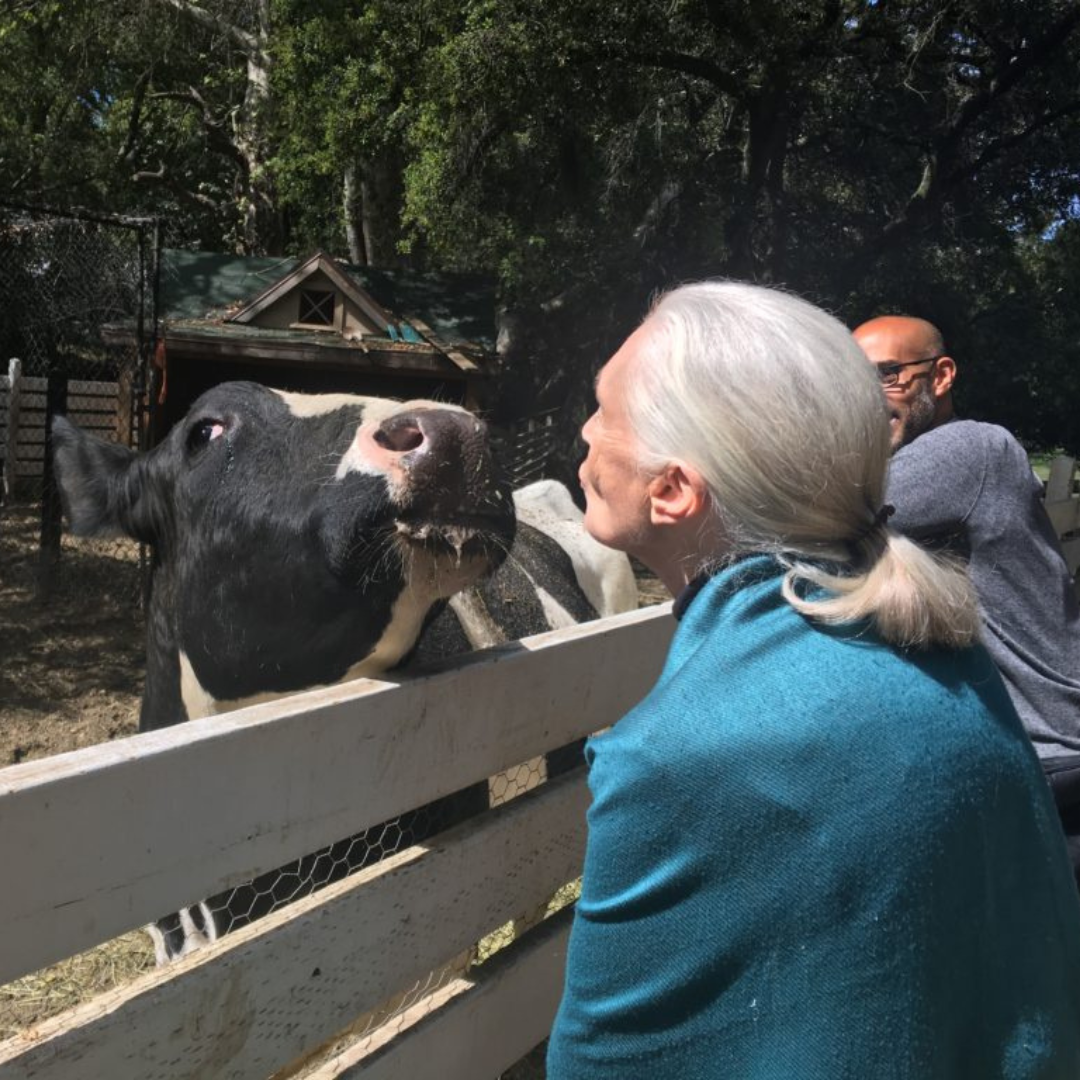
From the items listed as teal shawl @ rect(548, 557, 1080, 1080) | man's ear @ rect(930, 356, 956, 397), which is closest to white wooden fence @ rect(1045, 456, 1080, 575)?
man's ear @ rect(930, 356, 956, 397)

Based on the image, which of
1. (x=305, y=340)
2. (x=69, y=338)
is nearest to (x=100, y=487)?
(x=305, y=340)

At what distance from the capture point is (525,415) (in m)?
16.5

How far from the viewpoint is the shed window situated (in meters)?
11.8

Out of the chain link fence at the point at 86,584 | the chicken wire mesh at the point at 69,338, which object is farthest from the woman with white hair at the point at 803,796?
the chicken wire mesh at the point at 69,338

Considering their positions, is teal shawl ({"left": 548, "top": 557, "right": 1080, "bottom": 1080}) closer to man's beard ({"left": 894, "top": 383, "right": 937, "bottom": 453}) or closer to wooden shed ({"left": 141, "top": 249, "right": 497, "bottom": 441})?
man's beard ({"left": 894, "top": 383, "right": 937, "bottom": 453})

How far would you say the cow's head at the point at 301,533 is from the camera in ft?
6.78

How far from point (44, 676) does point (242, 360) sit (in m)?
5.10

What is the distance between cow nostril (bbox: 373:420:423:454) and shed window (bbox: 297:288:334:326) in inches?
399

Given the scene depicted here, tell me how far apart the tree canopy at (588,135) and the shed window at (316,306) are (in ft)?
6.51

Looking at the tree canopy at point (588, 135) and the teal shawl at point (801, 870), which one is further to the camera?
the tree canopy at point (588, 135)

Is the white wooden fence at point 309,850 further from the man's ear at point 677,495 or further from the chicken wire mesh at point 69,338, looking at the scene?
the chicken wire mesh at point 69,338

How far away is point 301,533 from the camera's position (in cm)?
228

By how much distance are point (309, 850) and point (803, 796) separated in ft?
2.70

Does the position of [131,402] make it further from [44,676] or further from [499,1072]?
[499,1072]
